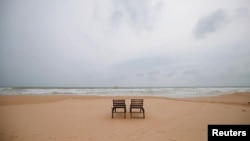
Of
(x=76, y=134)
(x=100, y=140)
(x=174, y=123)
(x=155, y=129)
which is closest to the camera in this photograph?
(x=100, y=140)

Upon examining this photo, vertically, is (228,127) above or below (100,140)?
above

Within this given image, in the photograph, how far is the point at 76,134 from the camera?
8602 millimetres

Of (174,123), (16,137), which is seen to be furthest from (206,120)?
(16,137)

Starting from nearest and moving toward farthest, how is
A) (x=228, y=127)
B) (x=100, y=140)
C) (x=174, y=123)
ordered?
(x=228, y=127)
(x=100, y=140)
(x=174, y=123)

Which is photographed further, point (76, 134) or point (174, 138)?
point (76, 134)

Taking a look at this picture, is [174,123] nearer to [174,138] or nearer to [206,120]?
[206,120]

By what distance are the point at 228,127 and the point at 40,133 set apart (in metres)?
6.89

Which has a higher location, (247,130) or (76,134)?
(247,130)

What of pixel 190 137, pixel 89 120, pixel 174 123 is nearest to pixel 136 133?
pixel 190 137

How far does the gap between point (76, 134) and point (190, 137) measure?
4338 mm

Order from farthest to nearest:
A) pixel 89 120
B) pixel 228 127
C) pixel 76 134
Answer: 1. pixel 89 120
2. pixel 76 134
3. pixel 228 127

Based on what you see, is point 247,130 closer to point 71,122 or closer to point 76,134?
point 76,134

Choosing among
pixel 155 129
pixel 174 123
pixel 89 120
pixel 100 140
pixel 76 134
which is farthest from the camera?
pixel 89 120

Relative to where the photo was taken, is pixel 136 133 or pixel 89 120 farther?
pixel 89 120
